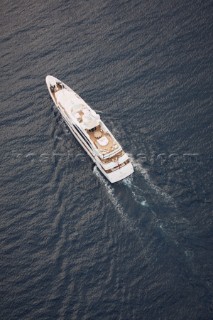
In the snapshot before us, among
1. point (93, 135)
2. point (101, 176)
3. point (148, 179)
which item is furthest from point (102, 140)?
point (148, 179)

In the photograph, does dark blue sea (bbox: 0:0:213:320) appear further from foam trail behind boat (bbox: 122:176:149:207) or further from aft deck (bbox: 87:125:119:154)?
aft deck (bbox: 87:125:119:154)

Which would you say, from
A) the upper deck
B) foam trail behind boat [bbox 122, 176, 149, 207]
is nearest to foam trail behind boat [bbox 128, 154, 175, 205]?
foam trail behind boat [bbox 122, 176, 149, 207]

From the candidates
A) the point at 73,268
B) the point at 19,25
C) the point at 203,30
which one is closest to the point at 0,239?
the point at 73,268

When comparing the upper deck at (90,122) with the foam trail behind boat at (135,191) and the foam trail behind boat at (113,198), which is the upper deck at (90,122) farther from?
the foam trail behind boat at (135,191)

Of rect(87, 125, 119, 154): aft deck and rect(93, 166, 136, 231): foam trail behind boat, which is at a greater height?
rect(87, 125, 119, 154): aft deck

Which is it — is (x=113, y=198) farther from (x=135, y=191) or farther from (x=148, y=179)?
(x=148, y=179)

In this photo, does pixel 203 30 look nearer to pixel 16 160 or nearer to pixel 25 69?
pixel 25 69

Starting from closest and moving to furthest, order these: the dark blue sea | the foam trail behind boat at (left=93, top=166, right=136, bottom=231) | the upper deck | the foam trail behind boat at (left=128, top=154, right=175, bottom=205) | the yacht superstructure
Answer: the dark blue sea
the foam trail behind boat at (left=93, top=166, right=136, bottom=231)
the foam trail behind boat at (left=128, top=154, right=175, bottom=205)
the yacht superstructure
the upper deck
